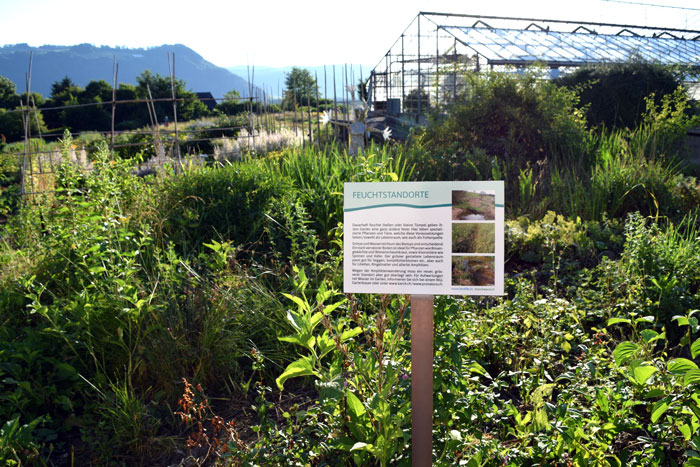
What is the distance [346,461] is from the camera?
2.09m

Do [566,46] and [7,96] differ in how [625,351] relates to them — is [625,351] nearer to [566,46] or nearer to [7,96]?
[566,46]

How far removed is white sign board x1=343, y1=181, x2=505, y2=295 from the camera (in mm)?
1718

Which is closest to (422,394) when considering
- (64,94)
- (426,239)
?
(426,239)

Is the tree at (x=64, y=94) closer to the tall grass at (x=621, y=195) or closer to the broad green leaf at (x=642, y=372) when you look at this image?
the tall grass at (x=621, y=195)

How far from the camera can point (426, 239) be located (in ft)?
5.75

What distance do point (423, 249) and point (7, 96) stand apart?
47.1 metres

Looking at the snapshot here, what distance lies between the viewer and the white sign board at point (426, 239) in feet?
5.64

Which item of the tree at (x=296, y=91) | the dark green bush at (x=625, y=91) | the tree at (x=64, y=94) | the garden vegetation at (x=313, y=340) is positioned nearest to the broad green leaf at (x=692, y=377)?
the garden vegetation at (x=313, y=340)

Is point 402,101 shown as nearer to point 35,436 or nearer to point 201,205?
point 201,205

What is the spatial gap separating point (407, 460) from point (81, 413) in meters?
1.88

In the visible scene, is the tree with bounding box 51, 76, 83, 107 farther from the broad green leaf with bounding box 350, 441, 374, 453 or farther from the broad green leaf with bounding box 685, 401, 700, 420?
the broad green leaf with bounding box 685, 401, 700, 420

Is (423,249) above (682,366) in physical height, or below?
above

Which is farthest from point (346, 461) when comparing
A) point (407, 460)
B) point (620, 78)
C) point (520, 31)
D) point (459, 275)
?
point (520, 31)

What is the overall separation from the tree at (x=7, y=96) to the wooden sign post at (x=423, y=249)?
1795 inches
